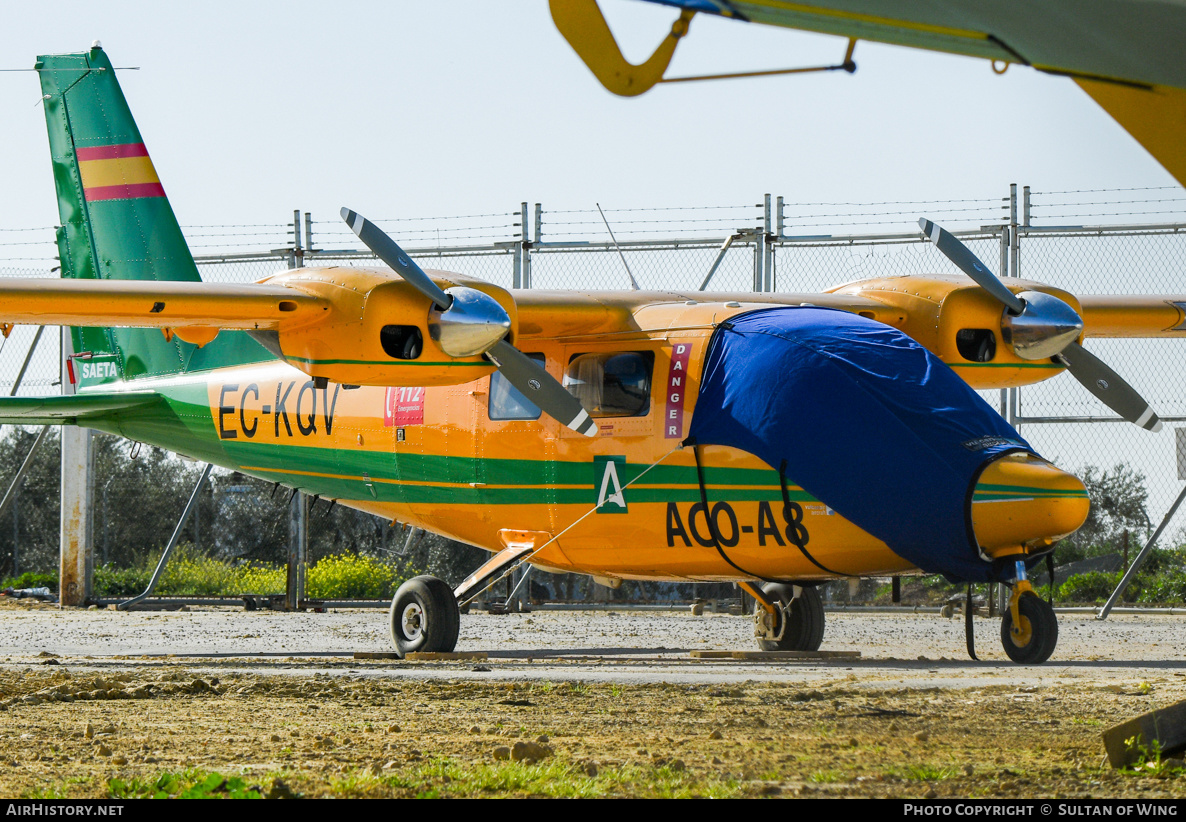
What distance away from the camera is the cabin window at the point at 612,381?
38.7 ft

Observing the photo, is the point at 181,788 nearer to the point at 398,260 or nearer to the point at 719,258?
the point at 398,260

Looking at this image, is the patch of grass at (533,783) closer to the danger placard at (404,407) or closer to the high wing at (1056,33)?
the high wing at (1056,33)

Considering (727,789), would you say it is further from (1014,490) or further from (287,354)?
(287,354)

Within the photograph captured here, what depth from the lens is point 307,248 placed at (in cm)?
1997

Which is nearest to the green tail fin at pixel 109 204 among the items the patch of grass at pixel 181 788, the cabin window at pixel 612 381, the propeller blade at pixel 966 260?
the cabin window at pixel 612 381

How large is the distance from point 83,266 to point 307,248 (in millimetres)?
3843

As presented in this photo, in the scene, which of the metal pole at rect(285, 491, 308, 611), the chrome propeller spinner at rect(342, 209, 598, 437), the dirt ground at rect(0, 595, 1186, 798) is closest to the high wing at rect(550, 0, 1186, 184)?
the dirt ground at rect(0, 595, 1186, 798)

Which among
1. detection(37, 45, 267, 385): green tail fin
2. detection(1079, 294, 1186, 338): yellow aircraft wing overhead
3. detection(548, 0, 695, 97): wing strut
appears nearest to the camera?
detection(548, 0, 695, 97): wing strut

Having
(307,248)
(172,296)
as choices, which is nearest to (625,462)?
(172,296)

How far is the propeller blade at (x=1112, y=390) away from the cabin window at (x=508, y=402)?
494 cm

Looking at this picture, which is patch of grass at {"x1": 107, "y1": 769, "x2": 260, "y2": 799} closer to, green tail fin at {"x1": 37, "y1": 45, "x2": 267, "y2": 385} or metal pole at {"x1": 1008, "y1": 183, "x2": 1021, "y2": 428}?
green tail fin at {"x1": 37, "y1": 45, "x2": 267, "y2": 385}

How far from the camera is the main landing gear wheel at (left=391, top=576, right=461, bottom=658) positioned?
1238cm

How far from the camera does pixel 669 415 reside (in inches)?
454

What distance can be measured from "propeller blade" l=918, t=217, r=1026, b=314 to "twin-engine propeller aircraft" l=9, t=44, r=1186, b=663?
0.02 m
